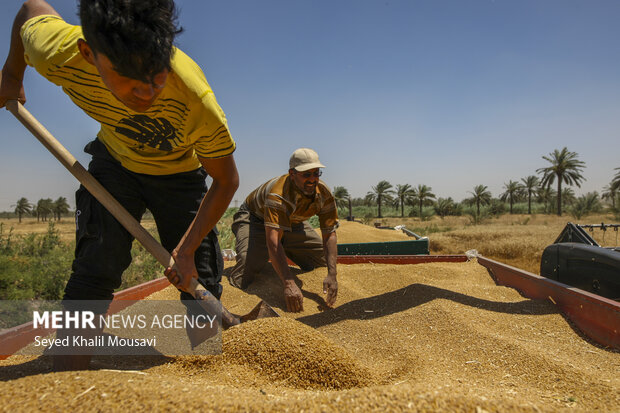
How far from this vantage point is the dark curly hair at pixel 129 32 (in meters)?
0.91

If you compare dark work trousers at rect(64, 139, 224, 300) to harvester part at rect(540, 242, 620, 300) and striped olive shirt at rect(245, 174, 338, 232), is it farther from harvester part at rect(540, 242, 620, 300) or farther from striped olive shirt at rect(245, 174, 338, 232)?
harvester part at rect(540, 242, 620, 300)

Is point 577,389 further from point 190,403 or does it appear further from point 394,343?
point 190,403

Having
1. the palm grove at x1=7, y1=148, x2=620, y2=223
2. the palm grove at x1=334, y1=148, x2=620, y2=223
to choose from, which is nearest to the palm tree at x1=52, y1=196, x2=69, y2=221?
the palm grove at x1=7, y1=148, x2=620, y2=223

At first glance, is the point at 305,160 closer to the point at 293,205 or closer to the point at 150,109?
the point at 293,205

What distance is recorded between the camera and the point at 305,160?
9.29 feet

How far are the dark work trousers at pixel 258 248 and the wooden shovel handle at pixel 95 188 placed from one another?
164 centimetres

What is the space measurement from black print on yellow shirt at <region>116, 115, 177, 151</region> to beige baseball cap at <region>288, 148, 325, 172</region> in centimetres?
134

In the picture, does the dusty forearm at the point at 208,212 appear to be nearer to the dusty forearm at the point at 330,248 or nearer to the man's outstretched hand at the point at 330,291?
the man's outstretched hand at the point at 330,291

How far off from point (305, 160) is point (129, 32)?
6.44 feet

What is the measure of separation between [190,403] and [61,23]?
1.51 meters

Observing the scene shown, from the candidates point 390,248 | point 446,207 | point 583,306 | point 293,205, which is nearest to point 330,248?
point 293,205

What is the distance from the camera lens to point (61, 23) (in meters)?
1.40

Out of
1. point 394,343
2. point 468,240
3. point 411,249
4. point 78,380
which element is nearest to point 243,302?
point 394,343
